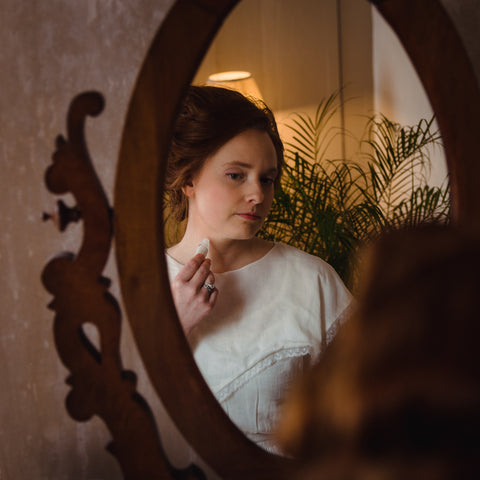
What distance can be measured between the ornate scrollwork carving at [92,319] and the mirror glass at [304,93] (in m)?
0.08

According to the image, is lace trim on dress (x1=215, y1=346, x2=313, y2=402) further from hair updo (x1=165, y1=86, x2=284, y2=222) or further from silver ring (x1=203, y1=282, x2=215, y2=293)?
hair updo (x1=165, y1=86, x2=284, y2=222)

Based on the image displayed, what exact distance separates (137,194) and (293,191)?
0.18m

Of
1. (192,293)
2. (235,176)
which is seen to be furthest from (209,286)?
(235,176)

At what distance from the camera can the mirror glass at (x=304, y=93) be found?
1.64 feet

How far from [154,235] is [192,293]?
0.08 meters

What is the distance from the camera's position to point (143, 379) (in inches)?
21.2

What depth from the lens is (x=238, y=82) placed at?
0.52 metres

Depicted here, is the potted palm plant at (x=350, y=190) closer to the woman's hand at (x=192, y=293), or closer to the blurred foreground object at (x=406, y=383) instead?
the woman's hand at (x=192, y=293)

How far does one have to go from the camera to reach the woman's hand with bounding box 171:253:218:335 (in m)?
0.51

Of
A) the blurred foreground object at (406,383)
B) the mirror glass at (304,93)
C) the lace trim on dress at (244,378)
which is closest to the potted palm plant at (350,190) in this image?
the mirror glass at (304,93)

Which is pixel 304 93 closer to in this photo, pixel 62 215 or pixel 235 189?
pixel 235 189

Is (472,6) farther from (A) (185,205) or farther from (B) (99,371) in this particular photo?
(B) (99,371)

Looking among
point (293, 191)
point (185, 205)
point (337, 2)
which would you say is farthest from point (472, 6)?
point (185, 205)

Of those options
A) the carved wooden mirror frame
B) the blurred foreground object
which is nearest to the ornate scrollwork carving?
the carved wooden mirror frame
